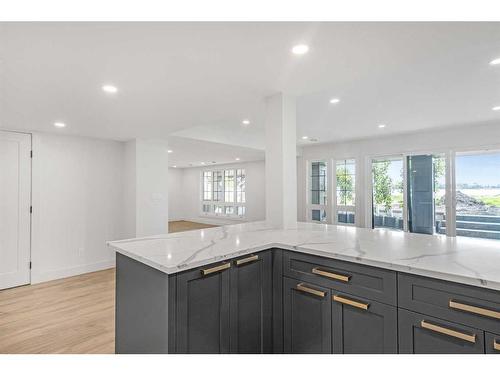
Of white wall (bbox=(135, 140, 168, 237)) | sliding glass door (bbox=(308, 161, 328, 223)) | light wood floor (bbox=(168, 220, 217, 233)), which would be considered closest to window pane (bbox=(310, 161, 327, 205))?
sliding glass door (bbox=(308, 161, 328, 223))

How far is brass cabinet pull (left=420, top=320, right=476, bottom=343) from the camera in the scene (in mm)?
1138

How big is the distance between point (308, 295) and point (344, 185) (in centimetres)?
534

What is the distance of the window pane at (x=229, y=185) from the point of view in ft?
32.2

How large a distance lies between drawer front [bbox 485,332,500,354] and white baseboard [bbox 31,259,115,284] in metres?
4.92

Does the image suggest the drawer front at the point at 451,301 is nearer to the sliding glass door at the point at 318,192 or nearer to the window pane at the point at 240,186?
the sliding glass door at the point at 318,192

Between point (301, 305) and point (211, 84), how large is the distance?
1.85 meters

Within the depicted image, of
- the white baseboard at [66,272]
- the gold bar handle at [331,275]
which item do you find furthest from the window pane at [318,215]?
the gold bar handle at [331,275]

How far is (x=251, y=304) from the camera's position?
1.66 metres

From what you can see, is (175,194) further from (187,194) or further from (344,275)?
(344,275)

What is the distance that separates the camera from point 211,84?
7.73 ft

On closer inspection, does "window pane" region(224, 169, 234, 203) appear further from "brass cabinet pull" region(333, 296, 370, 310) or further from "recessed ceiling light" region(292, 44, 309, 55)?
"brass cabinet pull" region(333, 296, 370, 310)

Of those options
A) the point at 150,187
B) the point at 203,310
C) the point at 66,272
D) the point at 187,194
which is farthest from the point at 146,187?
the point at 187,194
